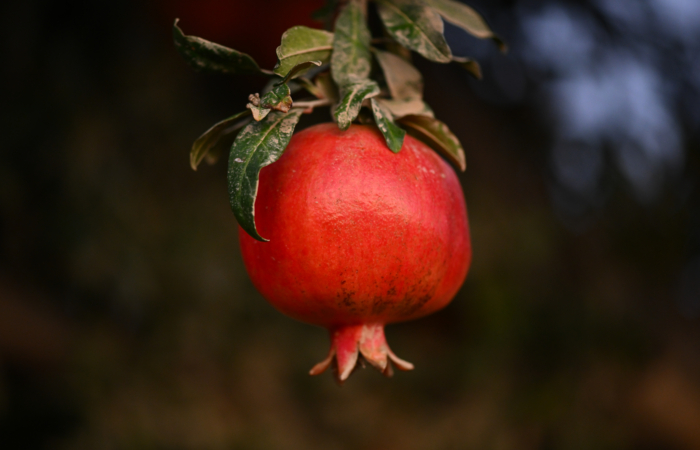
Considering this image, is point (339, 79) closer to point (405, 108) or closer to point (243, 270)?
point (405, 108)

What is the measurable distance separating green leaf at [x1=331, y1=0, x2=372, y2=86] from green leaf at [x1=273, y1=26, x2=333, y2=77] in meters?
0.01

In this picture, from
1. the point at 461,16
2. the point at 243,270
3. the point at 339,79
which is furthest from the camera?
the point at 243,270

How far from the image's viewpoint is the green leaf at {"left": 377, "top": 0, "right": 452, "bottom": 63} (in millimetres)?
632

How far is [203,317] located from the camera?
197cm

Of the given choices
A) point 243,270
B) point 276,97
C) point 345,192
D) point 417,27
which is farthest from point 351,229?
point 243,270

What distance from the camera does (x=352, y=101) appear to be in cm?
56

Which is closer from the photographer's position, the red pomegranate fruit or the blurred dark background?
the red pomegranate fruit

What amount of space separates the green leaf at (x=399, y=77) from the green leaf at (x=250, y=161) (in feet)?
0.62

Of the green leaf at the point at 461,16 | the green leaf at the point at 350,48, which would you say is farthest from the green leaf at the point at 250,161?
the green leaf at the point at 461,16

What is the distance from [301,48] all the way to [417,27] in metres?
0.15

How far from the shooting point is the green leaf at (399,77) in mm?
687

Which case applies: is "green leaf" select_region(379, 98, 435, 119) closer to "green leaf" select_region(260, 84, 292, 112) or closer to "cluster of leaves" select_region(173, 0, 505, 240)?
"cluster of leaves" select_region(173, 0, 505, 240)

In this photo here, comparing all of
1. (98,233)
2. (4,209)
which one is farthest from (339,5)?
(4,209)

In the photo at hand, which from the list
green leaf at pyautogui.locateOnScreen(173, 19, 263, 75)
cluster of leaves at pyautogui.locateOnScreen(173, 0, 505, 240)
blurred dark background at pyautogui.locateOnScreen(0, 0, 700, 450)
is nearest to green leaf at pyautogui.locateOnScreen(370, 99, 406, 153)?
cluster of leaves at pyautogui.locateOnScreen(173, 0, 505, 240)
